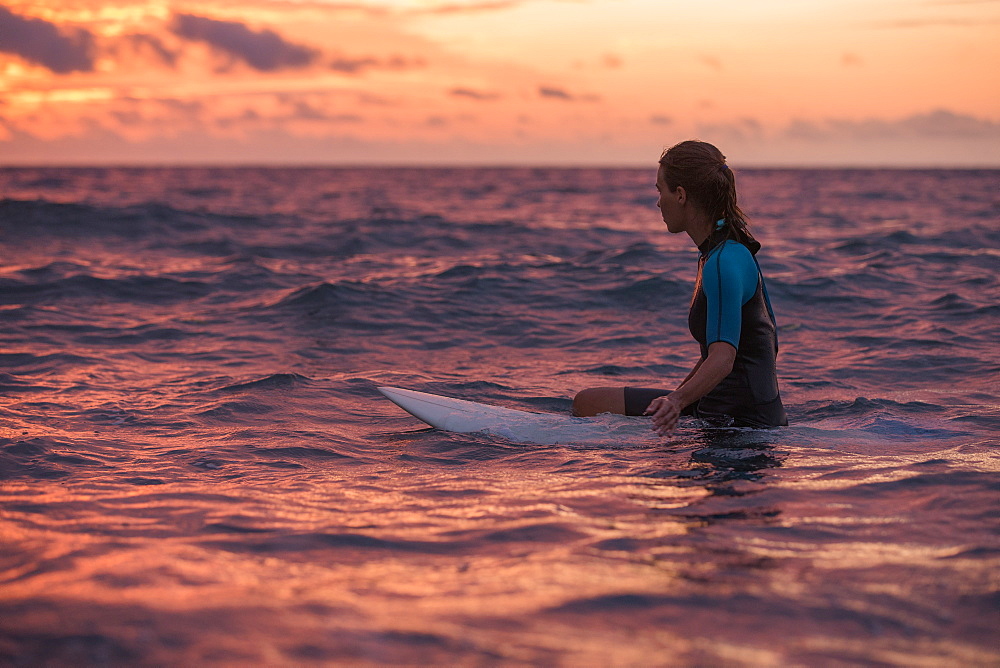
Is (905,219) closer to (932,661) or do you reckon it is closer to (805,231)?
(805,231)

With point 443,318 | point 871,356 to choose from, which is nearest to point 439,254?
point 443,318

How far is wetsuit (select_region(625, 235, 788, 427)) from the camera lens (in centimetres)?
482

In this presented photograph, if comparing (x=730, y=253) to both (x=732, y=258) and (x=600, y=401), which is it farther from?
(x=600, y=401)

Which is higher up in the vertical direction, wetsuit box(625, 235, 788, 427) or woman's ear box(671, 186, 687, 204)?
woman's ear box(671, 186, 687, 204)

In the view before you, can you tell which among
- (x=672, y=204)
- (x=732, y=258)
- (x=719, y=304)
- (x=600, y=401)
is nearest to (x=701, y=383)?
(x=719, y=304)

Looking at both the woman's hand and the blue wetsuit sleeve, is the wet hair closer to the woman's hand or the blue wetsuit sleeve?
the blue wetsuit sleeve

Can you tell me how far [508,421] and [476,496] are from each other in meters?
1.45

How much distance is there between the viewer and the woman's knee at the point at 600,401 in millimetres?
5781

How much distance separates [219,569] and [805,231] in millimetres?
25166

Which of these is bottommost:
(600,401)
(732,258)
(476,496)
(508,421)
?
(476,496)

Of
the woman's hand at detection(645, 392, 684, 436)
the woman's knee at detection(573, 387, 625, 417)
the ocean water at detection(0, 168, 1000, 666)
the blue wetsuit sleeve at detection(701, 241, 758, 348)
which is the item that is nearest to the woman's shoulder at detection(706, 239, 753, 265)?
the blue wetsuit sleeve at detection(701, 241, 758, 348)

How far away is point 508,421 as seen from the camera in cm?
607

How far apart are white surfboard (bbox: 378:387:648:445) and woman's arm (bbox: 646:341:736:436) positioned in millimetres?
915

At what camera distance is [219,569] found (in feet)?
11.7
